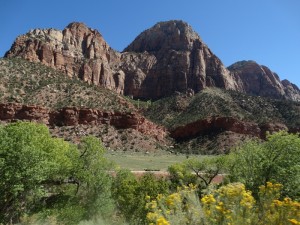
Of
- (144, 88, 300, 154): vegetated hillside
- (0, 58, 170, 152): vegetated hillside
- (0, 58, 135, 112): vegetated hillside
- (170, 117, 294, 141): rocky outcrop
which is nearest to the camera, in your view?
(0, 58, 170, 152): vegetated hillside

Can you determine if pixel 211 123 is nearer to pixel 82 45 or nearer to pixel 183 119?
→ pixel 183 119

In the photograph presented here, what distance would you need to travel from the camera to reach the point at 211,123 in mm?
106000

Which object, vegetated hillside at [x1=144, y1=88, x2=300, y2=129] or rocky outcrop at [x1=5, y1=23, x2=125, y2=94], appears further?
rocky outcrop at [x1=5, y1=23, x2=125, y2=94]

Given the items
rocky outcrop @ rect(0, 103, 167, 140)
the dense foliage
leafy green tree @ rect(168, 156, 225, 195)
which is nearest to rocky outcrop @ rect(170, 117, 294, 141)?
rocky outcrop @ rect(0, 103, 167, 140)

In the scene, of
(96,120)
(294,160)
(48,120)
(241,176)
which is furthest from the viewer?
(96,120)

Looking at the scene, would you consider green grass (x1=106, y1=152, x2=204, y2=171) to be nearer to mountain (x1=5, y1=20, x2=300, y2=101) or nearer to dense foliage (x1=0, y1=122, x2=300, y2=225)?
dense foliage (x1=0, y1=122, x2=300, y2=225)

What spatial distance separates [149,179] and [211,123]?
3307 inches

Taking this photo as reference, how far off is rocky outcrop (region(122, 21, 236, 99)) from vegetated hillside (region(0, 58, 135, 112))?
6802 cm

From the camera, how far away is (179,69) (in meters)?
178

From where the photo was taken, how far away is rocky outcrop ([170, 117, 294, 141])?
335 feet

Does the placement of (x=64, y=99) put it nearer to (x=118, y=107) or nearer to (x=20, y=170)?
(x=118, y=107)

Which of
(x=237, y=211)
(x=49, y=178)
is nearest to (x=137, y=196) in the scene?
(x=49, y=178)

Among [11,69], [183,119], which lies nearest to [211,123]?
[183,119]

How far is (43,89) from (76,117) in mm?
12237
